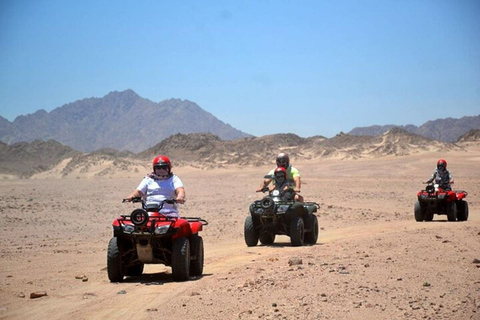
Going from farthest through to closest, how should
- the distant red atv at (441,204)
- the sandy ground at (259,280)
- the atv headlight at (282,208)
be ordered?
the distant red atv at (441,204)
the atv headlight at (282,208)
the sandy ground at (259,280)

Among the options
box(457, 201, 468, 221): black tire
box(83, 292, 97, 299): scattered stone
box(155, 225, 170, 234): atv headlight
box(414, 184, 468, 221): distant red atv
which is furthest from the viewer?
box(457, 201, 468, 221): black tire

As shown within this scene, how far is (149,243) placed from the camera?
1001 centimetres

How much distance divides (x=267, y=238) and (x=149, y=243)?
5.97 m

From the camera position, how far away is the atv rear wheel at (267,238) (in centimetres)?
1543

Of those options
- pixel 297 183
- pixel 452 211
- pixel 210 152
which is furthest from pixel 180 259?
pixel 210 152

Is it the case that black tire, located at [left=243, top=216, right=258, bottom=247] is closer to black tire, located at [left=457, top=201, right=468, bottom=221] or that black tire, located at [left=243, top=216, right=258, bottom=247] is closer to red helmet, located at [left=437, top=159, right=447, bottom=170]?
red helmet, located at [left=437, top=159, right=447, bottom=170]

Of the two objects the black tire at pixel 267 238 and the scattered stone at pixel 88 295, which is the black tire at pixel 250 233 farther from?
the scattered stone at pixel 88 295

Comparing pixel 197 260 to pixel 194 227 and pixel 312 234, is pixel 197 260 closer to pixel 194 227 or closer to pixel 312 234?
pixel 194 227

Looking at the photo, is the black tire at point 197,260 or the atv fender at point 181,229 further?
the black tire at point 197,260

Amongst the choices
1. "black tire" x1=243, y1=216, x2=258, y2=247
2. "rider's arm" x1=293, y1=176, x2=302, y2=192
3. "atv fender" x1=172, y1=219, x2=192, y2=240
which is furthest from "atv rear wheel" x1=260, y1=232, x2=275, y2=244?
"atv fender" x1=172, y1=219, x2=192, y2=240

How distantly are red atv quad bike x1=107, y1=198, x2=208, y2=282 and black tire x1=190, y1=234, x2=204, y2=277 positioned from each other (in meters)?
0.17

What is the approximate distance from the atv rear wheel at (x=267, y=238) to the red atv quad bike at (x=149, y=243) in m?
5.05

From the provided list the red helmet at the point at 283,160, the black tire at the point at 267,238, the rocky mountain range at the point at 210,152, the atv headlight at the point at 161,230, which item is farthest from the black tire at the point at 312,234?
the rocky mountain range at the point at 210,152

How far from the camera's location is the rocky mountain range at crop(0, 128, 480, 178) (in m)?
78.4
